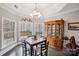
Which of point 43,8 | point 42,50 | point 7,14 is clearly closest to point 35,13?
point 43,8

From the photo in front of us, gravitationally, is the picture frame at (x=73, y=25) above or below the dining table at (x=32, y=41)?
above

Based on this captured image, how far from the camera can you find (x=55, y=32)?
227 centimetres

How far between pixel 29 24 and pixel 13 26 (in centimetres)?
34

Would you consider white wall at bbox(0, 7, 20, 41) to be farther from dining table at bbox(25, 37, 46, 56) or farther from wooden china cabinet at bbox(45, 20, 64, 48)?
wooden china cabinet at bbox(45, 20, 64, 48)

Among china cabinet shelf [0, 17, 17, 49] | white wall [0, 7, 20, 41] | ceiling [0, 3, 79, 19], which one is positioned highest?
ceiling [0, 3, 79, 19]

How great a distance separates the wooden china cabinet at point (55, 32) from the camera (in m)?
2.22

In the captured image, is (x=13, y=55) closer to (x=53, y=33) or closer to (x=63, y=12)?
(x=53, y=33)

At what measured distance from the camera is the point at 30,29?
2209mm

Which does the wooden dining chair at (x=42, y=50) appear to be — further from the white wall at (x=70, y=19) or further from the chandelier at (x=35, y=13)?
the chandelier at (x=35, y=13)

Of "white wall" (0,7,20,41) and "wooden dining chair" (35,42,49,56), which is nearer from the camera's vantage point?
"white wall" (0,7,20,41)

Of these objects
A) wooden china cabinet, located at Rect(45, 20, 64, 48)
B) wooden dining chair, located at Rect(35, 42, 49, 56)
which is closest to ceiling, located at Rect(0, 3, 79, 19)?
wooden china cabinet, located at Rect(45, 20, 64, 48)

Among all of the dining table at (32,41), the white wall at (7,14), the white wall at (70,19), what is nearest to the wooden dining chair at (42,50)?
the dining table at (32,41)

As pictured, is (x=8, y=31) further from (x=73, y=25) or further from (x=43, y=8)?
(x=73, y=25)

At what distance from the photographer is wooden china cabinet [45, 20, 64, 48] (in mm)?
2217
